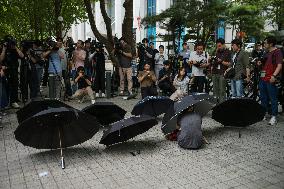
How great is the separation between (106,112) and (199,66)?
12.9ft

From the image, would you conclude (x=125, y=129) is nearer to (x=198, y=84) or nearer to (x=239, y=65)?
(x=239, y=65)

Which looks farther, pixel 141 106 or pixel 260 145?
pixel 141 106

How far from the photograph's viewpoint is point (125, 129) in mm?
7328

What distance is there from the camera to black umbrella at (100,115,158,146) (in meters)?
7.04

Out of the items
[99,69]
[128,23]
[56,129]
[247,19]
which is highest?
A: [247,19]

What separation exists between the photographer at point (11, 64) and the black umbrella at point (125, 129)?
5.36 metres

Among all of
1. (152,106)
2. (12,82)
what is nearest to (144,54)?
(12,82)

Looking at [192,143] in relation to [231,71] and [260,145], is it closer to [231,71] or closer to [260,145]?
[260,145]

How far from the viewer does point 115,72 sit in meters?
16.1

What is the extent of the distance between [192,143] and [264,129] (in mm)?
2448

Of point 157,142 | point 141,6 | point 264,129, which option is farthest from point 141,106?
point 141,6

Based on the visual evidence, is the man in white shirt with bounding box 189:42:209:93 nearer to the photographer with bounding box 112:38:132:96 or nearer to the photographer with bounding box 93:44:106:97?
the photographer with bounding box 112:38:132:96

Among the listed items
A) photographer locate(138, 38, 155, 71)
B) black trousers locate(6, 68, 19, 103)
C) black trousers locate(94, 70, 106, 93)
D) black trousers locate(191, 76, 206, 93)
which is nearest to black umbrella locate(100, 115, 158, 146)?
black trousers locate(191, 76, 206, 93)

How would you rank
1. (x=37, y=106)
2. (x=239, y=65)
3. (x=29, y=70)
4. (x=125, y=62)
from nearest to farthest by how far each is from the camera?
1. (x=37, y=106)
2. (x=239, y=65)
3. (x=29, y=70)
4. (x=125, y=62)
